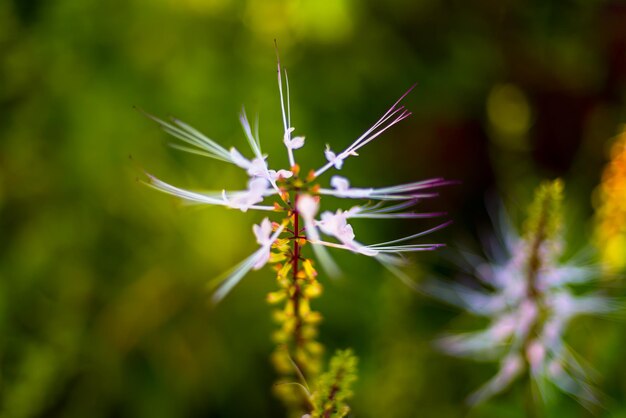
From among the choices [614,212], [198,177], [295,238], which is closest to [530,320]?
[614,212]

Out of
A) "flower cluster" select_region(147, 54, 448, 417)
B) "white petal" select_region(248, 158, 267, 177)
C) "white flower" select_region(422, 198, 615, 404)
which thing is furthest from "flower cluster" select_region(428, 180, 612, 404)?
"white petal" select_region(248, 158, 267, 177)

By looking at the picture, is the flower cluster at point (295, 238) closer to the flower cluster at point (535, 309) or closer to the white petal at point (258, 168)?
the white petal at point (258, 168)

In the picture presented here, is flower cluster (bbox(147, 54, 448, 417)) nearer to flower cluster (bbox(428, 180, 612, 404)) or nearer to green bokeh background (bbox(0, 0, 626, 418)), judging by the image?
flower cluster (bbox(428, 180, 612, 404))

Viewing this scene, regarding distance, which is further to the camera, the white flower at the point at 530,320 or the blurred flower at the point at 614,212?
the blurred flower at the point at 614,212

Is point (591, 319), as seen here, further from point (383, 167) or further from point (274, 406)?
point (383, 167)

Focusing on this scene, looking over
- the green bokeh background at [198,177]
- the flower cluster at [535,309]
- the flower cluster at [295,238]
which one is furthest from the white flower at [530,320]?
the flower cluster at [295,238]
